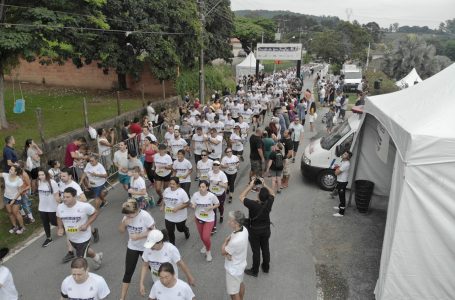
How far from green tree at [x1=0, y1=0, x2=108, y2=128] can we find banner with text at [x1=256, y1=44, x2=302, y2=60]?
19530 millimetres

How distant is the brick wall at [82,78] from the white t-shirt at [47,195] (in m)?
15.8

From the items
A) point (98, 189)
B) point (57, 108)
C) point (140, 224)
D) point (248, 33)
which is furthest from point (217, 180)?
point (248, 33)

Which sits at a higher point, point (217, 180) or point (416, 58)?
point (416, 58)

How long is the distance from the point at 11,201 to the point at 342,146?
7983mm

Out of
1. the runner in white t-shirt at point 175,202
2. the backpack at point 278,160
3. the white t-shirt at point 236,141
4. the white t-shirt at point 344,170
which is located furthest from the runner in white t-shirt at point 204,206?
the white t-shirt at point 236,141

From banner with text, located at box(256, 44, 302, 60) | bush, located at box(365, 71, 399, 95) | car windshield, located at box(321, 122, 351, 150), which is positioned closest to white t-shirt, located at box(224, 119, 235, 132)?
car windshield, located at box(321, 122, 351, 150)

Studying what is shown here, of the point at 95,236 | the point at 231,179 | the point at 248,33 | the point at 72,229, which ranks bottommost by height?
the point at 95,236

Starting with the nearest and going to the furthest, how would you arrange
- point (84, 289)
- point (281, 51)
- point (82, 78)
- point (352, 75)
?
point (84, 289), point (82, 78), point (281, 51), point (352, 75)

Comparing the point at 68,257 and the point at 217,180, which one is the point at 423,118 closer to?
the point at 217,180

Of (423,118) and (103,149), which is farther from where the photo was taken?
(103,149)

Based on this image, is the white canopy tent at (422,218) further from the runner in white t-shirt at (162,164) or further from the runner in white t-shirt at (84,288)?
the runner in white t-shirt at (162,164)

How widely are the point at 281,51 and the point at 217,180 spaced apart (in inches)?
1020

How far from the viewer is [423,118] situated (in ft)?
18.9

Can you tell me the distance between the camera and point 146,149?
9.83 meters
